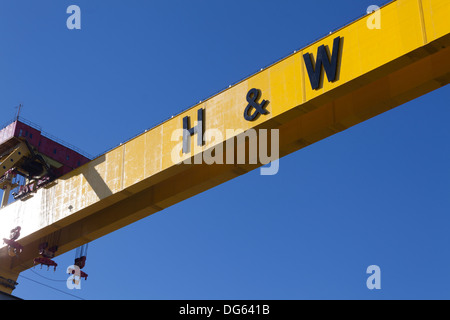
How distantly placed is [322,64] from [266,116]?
2127 mm

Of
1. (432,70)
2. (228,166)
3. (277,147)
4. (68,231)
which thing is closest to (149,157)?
(228,166)

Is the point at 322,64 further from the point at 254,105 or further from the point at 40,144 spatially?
the point at 40,144

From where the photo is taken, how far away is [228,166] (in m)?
21.6

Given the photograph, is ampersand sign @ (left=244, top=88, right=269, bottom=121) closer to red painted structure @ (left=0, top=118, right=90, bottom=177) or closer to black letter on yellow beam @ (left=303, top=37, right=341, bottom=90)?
black letter on yellow beam @ (left=303, top=37, right=341, bottom=90)

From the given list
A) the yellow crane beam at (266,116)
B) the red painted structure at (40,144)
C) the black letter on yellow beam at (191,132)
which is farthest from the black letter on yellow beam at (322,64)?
the red painted structure at (40,144)

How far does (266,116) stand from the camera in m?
19.2

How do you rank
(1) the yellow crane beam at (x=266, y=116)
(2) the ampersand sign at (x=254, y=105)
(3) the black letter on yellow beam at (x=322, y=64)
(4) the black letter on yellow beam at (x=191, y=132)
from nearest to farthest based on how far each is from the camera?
(1) the yellow crane beam at (x=266, y=116) < (3) the black letter on yellow beam at (x=322, y=64) < (2) the ampersand sign at (x=254, y=105) < (4) the black letter on yellow beam at (x=191, y=132)

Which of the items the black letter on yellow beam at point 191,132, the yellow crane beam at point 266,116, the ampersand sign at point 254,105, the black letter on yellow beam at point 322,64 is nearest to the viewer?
the yellow crane beam at point 266,116

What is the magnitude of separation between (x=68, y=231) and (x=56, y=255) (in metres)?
1.06

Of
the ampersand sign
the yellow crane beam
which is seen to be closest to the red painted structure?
the yellow crane beam

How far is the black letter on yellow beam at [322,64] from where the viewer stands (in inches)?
708

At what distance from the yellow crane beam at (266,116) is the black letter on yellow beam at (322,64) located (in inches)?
1.0
